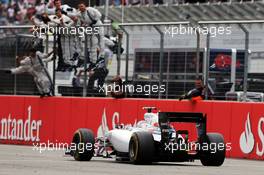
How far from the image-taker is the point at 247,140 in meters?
18.8

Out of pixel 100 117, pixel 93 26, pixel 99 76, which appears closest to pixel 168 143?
pixel 100 117

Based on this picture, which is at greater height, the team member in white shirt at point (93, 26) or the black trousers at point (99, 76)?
the team member in white shirt at point (93, 26)

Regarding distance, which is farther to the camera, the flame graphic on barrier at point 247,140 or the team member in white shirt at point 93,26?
the team member in white shirt at point 93,26

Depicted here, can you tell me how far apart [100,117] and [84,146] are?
613cm

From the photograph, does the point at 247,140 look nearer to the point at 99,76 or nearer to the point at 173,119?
the point at 173,119

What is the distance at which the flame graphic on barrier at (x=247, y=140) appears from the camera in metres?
18.8

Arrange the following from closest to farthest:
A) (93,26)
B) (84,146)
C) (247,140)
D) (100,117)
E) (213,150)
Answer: (213,150) < (84,146) < (247,140) < (100,117) < (93,26)

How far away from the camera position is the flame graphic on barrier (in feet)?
61.6

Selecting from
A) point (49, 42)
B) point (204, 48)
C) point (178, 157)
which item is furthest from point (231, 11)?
point (178, 157)

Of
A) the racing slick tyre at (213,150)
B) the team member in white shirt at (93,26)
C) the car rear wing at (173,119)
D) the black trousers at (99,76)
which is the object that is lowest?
the racing slick tyre at (213,150)

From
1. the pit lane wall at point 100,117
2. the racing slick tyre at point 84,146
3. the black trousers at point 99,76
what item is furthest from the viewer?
the black trousers at point 99,76

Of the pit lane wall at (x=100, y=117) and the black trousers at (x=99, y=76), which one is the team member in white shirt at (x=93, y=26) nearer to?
the black trousers at (x=99, y=76)

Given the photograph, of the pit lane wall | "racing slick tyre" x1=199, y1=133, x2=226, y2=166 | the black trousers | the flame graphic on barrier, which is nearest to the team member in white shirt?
the black trousers

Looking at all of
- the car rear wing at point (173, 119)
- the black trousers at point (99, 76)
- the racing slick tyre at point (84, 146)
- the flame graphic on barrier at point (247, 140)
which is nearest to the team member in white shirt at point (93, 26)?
the black trousers at point (99, 76)
